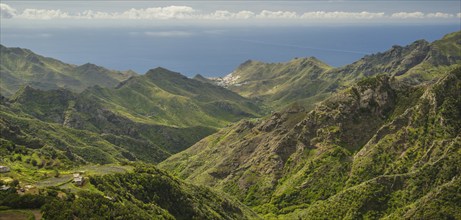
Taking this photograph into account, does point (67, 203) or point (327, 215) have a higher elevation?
point (67, 203)

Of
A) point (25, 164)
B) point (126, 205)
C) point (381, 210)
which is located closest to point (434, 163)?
point (381, 210)

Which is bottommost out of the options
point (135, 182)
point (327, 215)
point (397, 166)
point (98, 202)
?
point (327, 215)

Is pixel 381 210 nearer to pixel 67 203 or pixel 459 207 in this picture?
pixel 459 207

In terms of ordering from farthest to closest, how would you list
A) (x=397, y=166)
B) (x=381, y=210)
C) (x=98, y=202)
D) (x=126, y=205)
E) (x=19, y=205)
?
(x=397, y=166)
(x=381, y=210)
(x=126, y=205)
(x=98, y=202)
(x=19, y=205)

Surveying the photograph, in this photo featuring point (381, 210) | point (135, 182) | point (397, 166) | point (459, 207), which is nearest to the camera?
point (135, 182)

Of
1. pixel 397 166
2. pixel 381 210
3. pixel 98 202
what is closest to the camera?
pixel 98 202

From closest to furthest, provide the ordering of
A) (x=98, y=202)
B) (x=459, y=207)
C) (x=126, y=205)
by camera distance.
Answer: (x=98, y=202) → (x=126, y=205) → (x=459, y=207)

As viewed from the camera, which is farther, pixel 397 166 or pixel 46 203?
pixel 397 166

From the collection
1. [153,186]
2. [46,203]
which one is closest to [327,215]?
[153,186]

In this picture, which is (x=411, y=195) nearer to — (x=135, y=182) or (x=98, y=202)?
Answer: (x=135, y=182)
